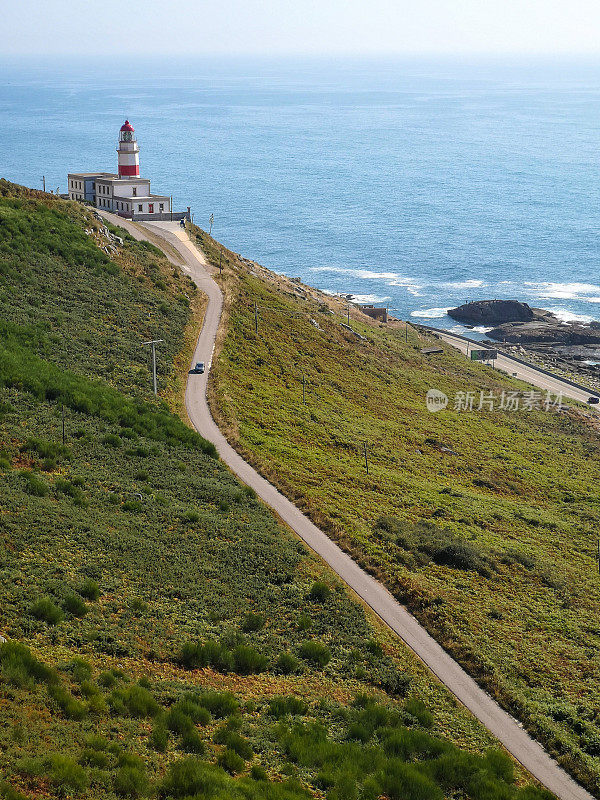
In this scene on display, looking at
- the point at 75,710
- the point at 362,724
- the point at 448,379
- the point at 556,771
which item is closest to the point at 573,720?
the point at 556,771

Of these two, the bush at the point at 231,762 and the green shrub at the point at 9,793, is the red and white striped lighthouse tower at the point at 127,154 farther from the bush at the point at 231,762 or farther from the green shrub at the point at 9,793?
the green shrub at the point at 9,793

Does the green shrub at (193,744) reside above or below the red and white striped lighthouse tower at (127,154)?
below

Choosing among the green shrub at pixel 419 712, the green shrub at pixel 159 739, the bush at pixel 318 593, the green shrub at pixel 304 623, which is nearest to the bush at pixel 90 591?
the green shrub at pixel 159 739

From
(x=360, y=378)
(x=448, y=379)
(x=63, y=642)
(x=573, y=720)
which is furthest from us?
(x=448, y=379)

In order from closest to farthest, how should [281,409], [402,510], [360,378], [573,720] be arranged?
1. [573,720]
2. [402,510]
3. [281,409]
4. [360,378]

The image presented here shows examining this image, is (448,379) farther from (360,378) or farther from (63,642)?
(63,642)

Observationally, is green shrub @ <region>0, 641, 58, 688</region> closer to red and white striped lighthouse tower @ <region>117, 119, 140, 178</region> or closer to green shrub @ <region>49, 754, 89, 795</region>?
green shrub @ <region>49, 754, 89, 795</region>

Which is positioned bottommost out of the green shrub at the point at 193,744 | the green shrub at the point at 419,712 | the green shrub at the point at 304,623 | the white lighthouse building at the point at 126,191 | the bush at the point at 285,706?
the green shrub at the point at 419,712
